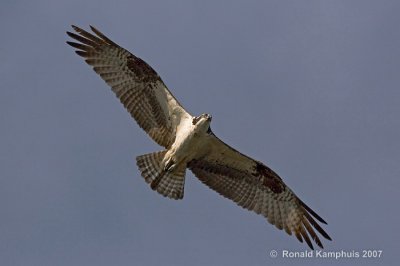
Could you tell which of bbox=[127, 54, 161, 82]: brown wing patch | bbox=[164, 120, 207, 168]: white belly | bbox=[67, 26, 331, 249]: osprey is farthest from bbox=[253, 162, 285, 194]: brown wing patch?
bbox=[127, 54, 161, 82]: brown wing patch

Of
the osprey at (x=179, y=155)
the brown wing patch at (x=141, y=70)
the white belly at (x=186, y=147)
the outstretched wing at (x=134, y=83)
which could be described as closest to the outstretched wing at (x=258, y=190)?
the osprey at (x=179, y=155)

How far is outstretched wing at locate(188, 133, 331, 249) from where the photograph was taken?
19.7 meters

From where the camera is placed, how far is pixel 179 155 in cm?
1916

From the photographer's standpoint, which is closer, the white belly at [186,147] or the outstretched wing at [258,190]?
the white belly at [186,147]

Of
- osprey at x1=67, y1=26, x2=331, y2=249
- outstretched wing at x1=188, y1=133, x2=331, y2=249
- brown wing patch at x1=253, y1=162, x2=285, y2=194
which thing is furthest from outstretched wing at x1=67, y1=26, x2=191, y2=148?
brown wing patch at x1=253, y1=162, x2=285, y2=194

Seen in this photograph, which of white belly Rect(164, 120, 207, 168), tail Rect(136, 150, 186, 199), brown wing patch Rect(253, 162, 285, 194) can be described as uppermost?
brown wing patch Rect(253, 162, 285, 194)

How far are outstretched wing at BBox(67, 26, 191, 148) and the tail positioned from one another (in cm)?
38

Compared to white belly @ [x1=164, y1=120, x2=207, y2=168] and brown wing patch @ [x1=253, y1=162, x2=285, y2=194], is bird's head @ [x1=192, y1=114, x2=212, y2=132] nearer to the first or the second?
white belly @ [x1=164, y1=120, x2=207, y2=168]

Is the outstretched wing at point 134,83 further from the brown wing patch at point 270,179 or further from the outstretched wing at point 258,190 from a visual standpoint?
the brown wing patch at point 270,179

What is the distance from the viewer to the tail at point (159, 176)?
19234 millimetres

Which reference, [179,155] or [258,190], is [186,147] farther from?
[258,190]

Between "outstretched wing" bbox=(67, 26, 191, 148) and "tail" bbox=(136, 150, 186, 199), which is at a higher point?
"outstretched wing" bbox=(67, 26, 191, 148)

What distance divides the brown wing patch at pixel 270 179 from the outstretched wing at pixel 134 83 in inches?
79.2

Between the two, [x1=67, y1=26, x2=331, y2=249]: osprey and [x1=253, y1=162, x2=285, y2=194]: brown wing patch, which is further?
[x1=253, y1=162, x2=285, y2=194]: brown wing patch
